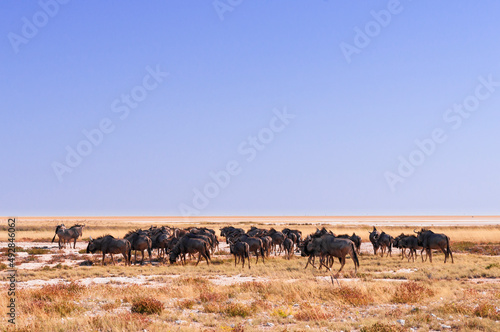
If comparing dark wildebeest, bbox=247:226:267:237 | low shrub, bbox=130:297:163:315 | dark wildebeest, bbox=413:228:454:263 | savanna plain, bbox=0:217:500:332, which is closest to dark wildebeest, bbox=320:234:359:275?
savanna plain, bbox=0:217:500:332

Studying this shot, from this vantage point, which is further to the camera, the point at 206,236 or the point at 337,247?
the point at 206,236

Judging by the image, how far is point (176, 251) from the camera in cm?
2722

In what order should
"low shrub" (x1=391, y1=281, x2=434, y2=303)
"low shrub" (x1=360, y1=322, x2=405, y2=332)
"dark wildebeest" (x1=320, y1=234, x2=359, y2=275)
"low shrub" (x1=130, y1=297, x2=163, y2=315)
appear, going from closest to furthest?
"low shrub" (x1=360, y1=322, x2=405, y2=332) → "low shrub" (x1=130, y1=297, x2=163, y2=315) → "low shrub" (x1=391, y1=281, x2=434, y2=303) → "dark wildebeest" (x1=320, y1=234, x2=359, y2=275)

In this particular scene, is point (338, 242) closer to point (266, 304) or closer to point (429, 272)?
point (429, 272)

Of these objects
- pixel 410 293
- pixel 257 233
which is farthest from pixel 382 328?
pixel 257 233

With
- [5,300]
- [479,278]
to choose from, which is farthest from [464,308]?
[5,300]

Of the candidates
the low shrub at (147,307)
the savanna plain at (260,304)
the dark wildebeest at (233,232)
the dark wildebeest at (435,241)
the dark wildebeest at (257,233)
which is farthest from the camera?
the dark wildebeest at (233,232)

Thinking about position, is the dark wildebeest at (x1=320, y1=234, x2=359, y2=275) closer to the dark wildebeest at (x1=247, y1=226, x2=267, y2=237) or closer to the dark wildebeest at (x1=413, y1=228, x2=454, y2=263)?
the dark wildebeest at (x1=413, y1=228, x2=454, y2=263)

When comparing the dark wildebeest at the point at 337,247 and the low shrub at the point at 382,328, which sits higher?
the dark wildebeest at the point at 337,247

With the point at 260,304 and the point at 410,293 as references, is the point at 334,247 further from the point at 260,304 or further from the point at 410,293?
the point at 260,304

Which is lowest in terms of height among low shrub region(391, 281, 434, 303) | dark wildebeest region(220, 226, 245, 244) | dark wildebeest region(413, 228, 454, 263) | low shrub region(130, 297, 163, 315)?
low shrub region(391, 281, 434, 303)

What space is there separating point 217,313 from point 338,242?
9.35 metres

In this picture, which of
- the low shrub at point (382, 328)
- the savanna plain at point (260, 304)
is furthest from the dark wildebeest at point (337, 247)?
the low shrub at point (382, 328)

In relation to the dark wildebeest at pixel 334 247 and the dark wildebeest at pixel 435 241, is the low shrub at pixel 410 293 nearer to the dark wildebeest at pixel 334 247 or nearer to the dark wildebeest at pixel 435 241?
the dark wildebeest at pixel 334 247
